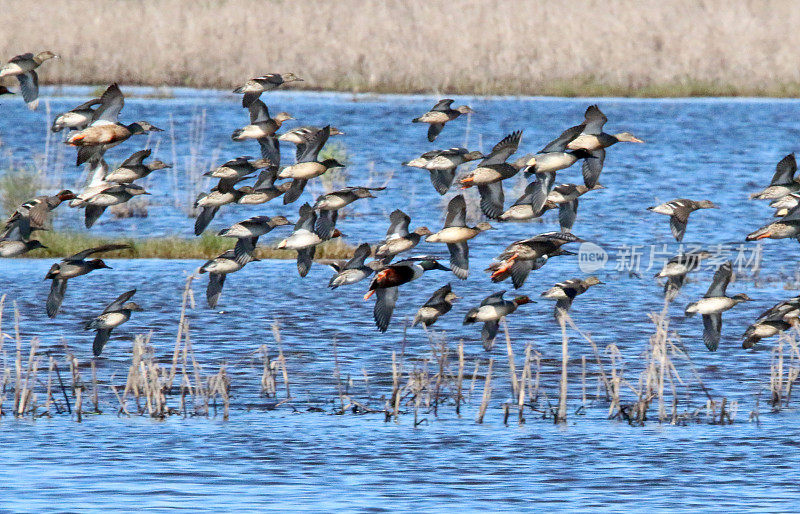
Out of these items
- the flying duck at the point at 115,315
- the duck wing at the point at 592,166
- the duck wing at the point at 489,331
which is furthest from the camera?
the duck wing at the point at 489,331

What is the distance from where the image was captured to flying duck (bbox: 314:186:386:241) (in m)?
12.6

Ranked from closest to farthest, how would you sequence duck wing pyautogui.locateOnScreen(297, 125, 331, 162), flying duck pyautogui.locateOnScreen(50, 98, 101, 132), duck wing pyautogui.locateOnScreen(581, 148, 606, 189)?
duck wing pyautogui.locateOnScreen(297, 125, 331, 162), flying duck pyautogui.locateOnScreen(50, 98, 101, 132), duck wing pyautogui.locateOnScreen(581, 148, 606, 189)

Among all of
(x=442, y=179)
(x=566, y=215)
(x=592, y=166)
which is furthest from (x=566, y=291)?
(x=442, y=179)

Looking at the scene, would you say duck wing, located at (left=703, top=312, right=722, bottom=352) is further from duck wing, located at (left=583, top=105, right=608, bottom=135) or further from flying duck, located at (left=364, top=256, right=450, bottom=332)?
flying duck, located at (left=364, top=256, right=450, bottom=332)

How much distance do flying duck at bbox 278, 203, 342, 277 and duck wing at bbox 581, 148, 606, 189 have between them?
2206 mm

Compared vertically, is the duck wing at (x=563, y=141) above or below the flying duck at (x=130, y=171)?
above

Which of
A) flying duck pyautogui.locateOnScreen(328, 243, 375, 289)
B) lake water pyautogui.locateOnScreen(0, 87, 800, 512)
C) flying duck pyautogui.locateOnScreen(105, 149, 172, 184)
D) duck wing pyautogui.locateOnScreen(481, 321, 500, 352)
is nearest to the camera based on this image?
lake water pyautogui.locateOnScreen(0, 87, 800, 512)

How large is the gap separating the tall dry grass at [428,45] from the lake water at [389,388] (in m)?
8.78

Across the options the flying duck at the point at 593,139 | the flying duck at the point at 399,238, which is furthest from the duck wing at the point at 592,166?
the flying duck at the point at 399,238

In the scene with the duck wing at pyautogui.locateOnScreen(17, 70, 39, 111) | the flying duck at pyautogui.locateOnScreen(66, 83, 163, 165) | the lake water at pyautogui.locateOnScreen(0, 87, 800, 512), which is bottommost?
the lake water at pyautogui.locateOnScreen(0, 87, 800, 512)

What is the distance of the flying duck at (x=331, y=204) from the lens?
41.2 ft

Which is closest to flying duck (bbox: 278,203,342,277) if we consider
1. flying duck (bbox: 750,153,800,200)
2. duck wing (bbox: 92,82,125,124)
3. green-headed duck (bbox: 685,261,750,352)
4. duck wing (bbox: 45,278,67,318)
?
duck wing (bbox: 92,82,125,124)

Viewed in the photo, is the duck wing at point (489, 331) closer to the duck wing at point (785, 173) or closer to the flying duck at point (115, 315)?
the duck wing at point (785, 173)

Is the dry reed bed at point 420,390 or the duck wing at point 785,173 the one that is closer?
the dry reed bed at point 420,390
